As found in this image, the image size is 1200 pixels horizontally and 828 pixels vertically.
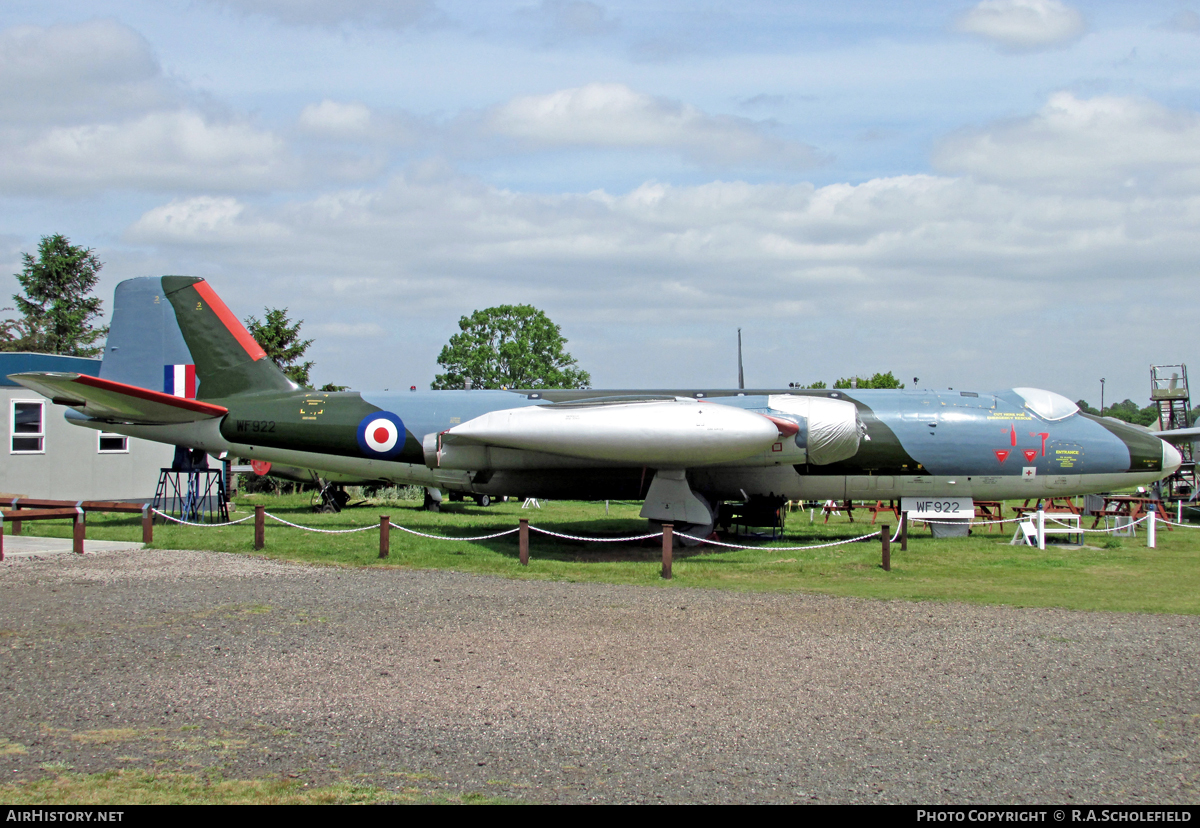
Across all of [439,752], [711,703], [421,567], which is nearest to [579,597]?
[421,567]

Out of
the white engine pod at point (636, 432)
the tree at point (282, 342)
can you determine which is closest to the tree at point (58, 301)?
the tree at point (282, 342)

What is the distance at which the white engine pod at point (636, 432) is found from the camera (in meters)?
13.3

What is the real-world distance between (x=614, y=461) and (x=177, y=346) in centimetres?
870

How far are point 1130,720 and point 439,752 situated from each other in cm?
435

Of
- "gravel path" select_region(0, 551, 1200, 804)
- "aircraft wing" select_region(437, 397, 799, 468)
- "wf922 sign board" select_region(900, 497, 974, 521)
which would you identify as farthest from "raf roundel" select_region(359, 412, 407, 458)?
"wf922 sign board" select_region(900, 497, 974, 521)

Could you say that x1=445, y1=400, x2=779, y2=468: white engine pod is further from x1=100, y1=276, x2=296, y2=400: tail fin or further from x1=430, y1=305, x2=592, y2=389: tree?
x1=430, y1=305, x2=592, y2=389: tree

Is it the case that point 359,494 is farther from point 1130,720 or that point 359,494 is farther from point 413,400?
point 1130,720

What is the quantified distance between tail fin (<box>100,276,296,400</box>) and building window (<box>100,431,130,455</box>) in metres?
5.81

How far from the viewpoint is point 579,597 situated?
1004 centimetres

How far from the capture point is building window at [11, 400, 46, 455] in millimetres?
20500

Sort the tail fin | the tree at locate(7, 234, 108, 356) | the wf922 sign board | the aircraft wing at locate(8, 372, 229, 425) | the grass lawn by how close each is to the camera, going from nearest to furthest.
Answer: the grass lawn → the aircraft wing at locate(8, 372, 229, 425) → the wf922 sign board → the tail fin → the tree at locate(7, 234, 108, 356)

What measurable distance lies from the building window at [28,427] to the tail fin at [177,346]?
533cm

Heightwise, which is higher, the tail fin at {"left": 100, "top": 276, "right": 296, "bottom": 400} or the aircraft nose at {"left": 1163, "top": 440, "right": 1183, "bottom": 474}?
the tail fin at {"left": 100, "top": 276, "right": 296, "bottom": 400}

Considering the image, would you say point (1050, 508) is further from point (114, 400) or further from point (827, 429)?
point (114, 400)
